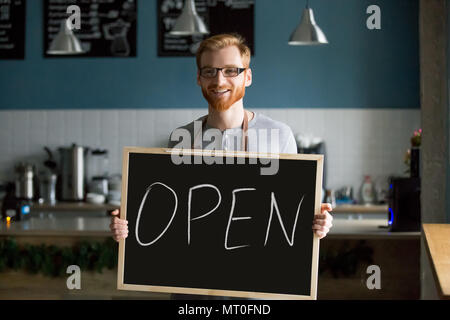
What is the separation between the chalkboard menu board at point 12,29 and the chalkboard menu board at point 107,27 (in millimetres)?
387

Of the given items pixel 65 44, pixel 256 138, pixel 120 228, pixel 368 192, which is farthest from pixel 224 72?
pixel 368 192

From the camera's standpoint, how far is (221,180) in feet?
6.45

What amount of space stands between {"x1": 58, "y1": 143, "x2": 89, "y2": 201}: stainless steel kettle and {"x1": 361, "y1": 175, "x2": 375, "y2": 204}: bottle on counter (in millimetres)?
2545

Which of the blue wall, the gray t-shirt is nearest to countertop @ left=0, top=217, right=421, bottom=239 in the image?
the gray t-shirt

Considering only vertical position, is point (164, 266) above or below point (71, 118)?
below

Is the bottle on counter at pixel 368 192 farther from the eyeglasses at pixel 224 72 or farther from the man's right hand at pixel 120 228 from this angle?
the man's right hand at pixel 120 228

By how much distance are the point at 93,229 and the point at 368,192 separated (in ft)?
9.82

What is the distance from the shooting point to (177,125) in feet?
20.3

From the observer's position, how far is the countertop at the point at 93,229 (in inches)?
135

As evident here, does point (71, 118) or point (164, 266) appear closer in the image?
point (164, 266)

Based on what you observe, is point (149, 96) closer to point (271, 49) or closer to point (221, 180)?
point (271, 49)

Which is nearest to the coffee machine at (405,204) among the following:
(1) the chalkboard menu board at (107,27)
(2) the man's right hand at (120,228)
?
(2) the man's right hand at (120,228)
